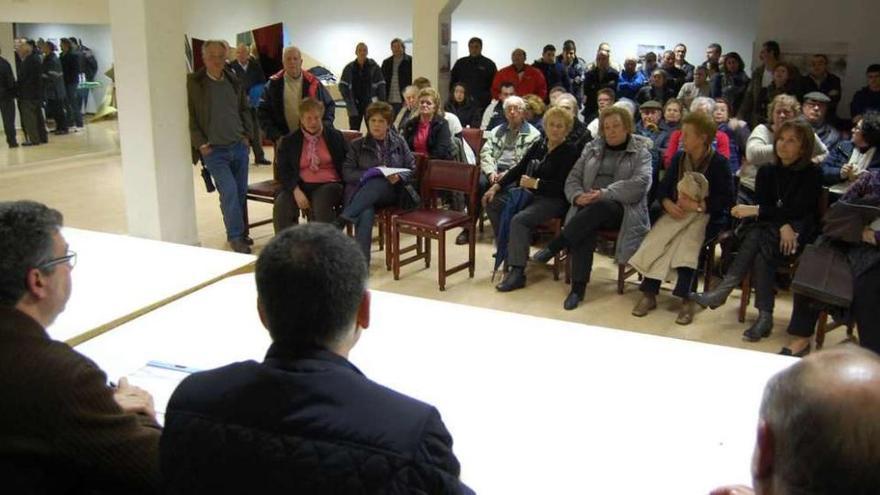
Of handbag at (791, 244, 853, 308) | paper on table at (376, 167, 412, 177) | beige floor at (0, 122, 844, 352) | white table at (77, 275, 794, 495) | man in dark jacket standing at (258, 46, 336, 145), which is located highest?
man in dark jacket standing at (258, 46, 336, 145)

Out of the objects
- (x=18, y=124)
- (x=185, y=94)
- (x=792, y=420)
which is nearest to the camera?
(x=792, y=420)

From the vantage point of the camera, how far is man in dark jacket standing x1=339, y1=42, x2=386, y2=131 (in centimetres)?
915

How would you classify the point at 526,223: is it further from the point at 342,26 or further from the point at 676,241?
the point at 342,26

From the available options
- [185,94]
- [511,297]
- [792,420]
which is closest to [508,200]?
[511,297]

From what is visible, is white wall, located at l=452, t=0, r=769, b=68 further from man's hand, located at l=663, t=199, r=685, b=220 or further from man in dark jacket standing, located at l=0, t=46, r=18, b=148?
man's hand, located at l=663, t=199, r=685, b=220

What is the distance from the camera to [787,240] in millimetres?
4129

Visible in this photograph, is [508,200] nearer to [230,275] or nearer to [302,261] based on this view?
[230,275]

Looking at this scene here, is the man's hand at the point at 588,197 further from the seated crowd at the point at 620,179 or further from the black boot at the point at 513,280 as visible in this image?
the black boot at the point at 513,280

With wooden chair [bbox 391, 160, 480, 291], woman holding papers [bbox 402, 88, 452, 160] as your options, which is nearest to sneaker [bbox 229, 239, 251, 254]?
wooden chair [bbox 391, 160, 480, 291]

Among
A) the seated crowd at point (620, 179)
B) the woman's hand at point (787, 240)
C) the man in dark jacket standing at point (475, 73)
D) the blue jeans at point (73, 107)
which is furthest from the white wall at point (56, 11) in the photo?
the woman's hand at point (787, 240)

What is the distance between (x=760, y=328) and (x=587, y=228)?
3.69 ft

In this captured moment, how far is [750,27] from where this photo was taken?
1096 centimetres

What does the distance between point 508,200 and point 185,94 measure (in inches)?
94.2

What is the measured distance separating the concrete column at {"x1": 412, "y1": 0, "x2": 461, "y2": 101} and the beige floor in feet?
7.23
